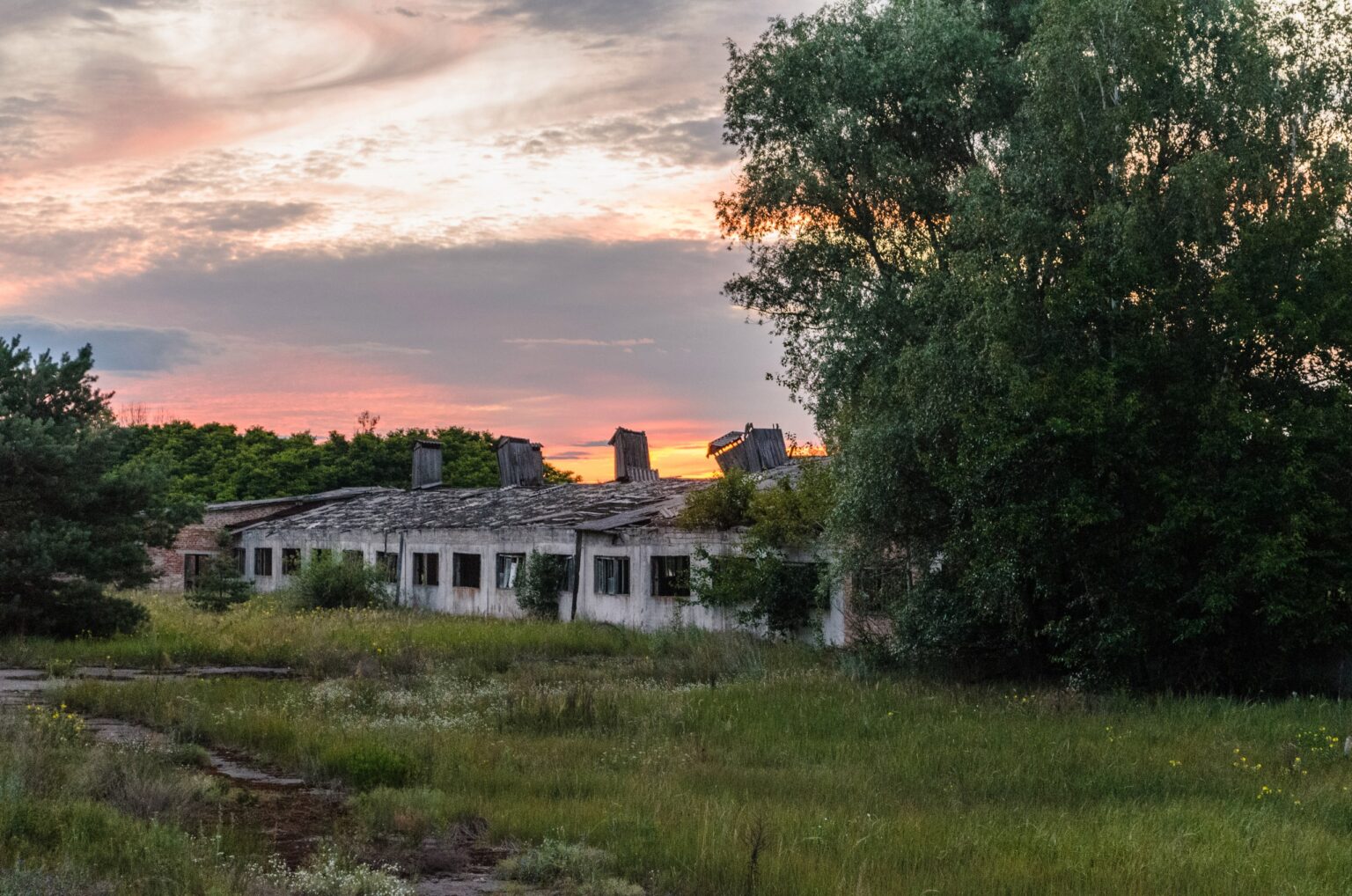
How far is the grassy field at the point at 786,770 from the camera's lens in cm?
938

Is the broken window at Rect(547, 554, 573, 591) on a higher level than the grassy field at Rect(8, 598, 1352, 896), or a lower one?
higher

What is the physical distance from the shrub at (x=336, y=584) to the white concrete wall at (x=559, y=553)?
68.6 inches

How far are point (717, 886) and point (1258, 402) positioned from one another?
14317 millimetres

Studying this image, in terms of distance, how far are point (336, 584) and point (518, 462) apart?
13.4 metres

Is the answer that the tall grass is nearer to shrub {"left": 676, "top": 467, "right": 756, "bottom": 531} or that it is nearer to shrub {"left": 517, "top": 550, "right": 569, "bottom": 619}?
shrub {"left": 676, "top": 467, "right": 756, "bottom": 531}

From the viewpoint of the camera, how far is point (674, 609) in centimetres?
3055

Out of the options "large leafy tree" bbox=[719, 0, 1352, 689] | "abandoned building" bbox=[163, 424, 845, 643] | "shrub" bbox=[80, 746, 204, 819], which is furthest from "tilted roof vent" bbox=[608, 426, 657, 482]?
"shrub" bbox=[80, 746, 204, 819]

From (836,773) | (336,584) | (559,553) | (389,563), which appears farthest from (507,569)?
(836,773)

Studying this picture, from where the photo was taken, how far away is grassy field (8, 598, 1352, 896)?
9383mm

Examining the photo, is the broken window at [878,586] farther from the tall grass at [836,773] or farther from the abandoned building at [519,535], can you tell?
the tall grass at [836,773]

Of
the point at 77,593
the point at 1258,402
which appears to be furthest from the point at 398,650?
the point at 1258,402

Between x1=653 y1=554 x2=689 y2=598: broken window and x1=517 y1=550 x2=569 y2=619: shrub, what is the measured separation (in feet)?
12.6

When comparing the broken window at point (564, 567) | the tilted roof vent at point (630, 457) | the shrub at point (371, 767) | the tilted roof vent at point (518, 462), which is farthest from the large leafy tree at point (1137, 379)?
the tilted roof vent at point (518, 462)

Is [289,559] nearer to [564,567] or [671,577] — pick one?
[564,567]
